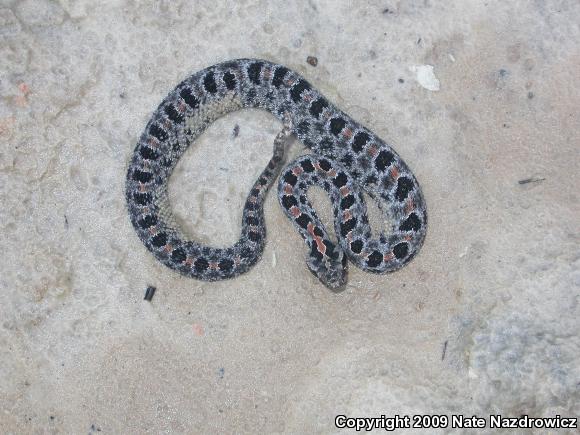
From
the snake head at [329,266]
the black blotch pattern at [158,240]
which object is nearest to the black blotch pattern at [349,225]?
the snake head at [329,266]

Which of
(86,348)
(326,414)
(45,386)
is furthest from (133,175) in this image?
(326,414)

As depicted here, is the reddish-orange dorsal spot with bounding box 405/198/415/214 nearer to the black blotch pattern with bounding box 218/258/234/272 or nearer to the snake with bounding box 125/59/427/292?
the snake with bounding box 125/59/427/292

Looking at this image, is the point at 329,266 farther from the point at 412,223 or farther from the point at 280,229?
the point at 412,223

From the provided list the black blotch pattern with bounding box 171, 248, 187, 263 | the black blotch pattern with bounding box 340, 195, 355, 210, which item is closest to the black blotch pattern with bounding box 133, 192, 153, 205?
the black blotch pattern with bounding box 171, 248, 187, 263

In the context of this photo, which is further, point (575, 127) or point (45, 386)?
point (575, 127)

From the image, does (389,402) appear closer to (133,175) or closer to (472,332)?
(472,332)

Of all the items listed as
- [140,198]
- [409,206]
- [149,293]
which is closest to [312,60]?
[409,206]
